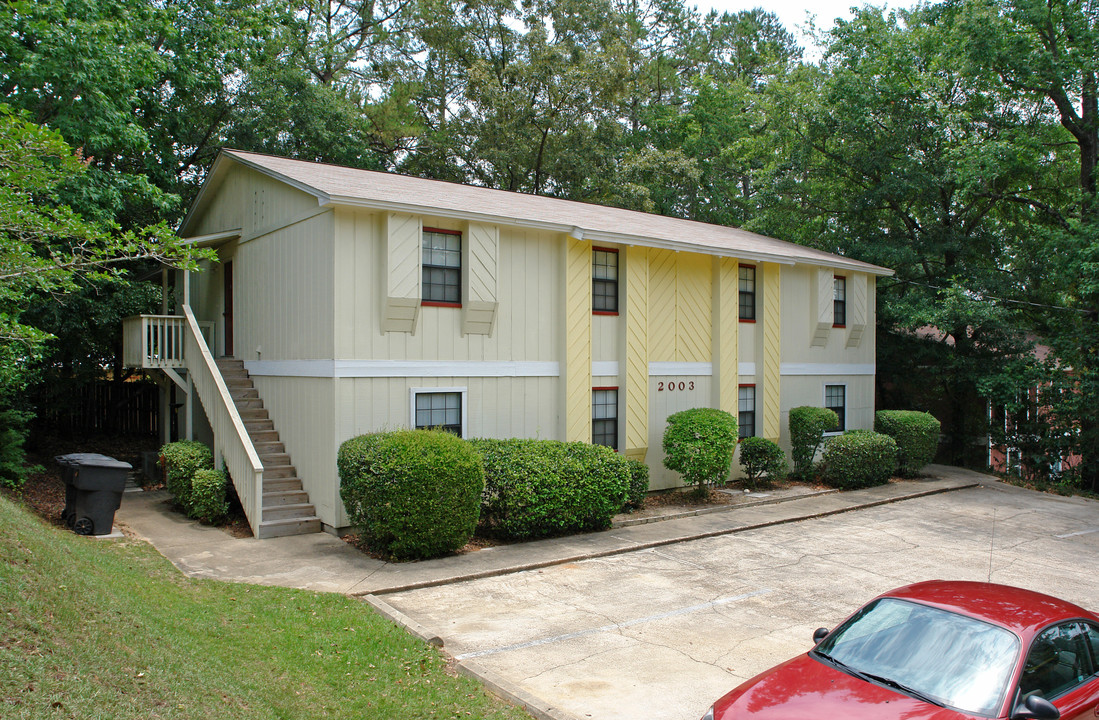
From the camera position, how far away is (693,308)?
16688 mm

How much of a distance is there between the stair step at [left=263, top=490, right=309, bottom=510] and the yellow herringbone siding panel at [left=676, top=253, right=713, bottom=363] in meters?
8.23

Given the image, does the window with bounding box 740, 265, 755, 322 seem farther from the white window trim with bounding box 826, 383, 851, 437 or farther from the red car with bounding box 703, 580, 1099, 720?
the red car with bounding box 703, 580, 1099, 720

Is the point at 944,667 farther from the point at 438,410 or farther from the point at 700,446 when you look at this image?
the point at 700,446

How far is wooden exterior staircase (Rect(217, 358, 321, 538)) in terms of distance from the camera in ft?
39.7

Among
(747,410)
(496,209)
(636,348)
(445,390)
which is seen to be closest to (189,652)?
(445,390)

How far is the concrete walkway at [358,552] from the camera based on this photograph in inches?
377

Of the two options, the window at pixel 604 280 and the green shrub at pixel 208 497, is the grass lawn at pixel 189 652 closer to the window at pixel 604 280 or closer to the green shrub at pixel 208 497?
the green shrub at pixel 208 497

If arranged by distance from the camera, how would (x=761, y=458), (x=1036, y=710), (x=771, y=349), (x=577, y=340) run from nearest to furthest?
(x=1036, y=710)
(x=577, y=340)
(x=761, y=458)
(x=771, y=349)

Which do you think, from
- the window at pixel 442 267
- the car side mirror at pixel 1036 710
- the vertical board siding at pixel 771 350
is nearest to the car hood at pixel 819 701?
the car side mirror at pixel 1036 710

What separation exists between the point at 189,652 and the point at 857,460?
1484 cm

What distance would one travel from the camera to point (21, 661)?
4.71 metres

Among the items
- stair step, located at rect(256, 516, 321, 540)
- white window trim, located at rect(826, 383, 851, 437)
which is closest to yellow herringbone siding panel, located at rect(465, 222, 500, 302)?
stair step, located at rect(256, 516, 321, 540)

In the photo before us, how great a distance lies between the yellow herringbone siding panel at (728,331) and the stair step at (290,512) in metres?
9.11

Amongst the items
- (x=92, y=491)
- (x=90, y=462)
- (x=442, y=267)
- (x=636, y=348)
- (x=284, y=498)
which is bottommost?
(x=284, y=498)
